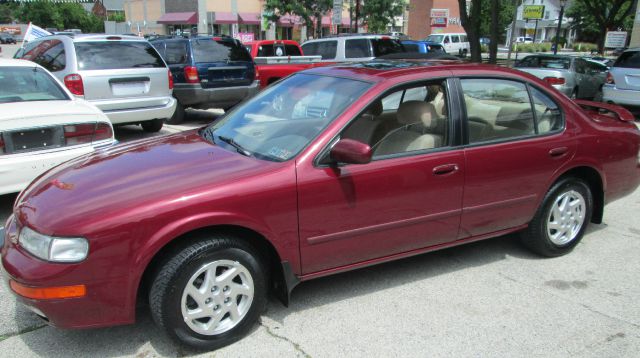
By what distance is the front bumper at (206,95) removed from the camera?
1010 centimetres

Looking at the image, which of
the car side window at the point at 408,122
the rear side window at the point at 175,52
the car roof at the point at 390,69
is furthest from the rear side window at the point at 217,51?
→ the car side window at the point at 408,122

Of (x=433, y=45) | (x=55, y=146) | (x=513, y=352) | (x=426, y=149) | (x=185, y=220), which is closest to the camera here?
(x=185, y=220)

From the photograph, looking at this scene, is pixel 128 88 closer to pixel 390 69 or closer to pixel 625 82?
pixel 390 69

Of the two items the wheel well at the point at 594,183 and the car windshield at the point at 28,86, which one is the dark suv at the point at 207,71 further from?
the wheel well at the point at 594,183

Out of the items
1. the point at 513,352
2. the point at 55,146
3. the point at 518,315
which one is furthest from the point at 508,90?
the point at 55,146

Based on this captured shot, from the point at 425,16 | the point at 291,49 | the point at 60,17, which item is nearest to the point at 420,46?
the point at 291,49

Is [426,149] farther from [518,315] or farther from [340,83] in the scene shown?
[518,315]

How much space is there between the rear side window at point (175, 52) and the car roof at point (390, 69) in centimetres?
703

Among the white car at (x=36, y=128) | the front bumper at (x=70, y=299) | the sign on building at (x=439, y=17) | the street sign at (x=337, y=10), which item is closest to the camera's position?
the front bumper at (x=70, y=299)

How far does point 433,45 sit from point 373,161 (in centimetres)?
1933

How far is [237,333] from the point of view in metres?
2.96

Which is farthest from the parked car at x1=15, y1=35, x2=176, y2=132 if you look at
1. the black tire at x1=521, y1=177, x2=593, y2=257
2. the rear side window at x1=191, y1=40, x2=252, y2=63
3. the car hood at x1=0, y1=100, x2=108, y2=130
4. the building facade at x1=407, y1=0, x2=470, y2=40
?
the building facade at x1=407, y1=0, x2=470, y2=40

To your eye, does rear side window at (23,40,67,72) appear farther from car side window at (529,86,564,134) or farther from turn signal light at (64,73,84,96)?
car side window at (529,86,564,134)

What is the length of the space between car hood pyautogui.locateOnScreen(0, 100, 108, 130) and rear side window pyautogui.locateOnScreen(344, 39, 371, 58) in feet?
28.7
